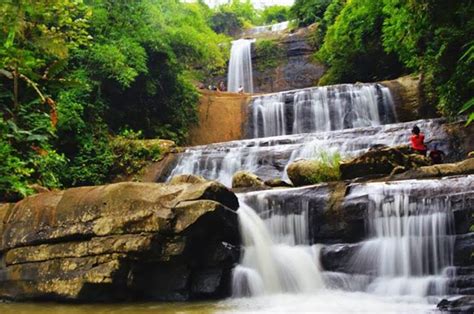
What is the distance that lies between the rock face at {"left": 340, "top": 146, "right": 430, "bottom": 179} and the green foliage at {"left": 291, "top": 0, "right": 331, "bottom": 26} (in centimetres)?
1835

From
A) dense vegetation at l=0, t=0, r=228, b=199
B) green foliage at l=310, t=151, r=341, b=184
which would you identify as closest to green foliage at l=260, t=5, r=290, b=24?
dense vegetation at l=0, t=0, r=228, b=199

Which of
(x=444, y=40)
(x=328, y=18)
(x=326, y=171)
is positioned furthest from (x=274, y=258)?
(x=328, y=18)

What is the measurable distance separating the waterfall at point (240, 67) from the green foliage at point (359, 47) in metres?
6.68

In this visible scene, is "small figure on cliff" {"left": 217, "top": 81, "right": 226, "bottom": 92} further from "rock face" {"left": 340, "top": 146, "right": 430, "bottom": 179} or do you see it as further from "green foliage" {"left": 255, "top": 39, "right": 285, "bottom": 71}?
"rock face" {"left": 340, "top": 146, "right": 430, "bottom": 179}

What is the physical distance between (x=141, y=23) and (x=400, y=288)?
14.3 metres

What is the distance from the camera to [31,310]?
638cm

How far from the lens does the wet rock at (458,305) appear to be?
5091 mm

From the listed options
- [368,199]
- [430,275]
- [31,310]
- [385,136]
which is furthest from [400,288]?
[385,136]

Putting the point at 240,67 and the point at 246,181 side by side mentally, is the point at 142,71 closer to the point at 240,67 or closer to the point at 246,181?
the point at 246,181

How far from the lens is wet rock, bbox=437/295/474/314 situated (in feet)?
16.7

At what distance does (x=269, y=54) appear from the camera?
28.6 metres

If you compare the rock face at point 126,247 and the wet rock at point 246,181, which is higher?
the wet rock at point 246,181

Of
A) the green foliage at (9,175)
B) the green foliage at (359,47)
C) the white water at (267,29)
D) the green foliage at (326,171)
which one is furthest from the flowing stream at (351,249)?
the white water at (267,29)

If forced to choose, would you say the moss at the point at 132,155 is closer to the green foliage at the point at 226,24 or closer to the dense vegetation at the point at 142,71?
the dense vegetation at the point at 142,71
